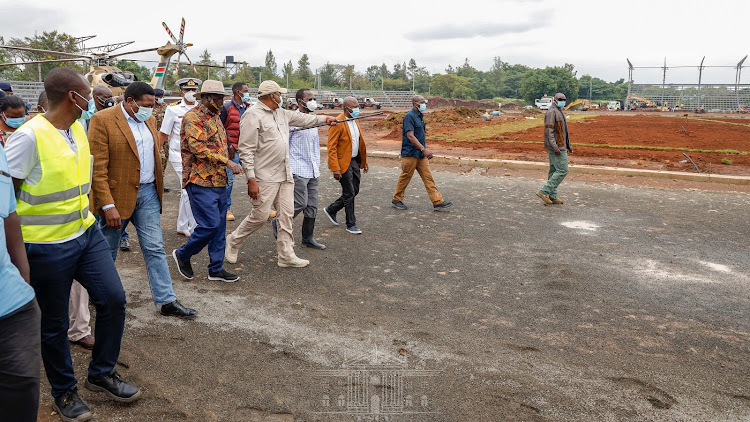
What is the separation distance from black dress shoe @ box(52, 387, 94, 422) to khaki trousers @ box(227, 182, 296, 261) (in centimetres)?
290

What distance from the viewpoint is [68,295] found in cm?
316

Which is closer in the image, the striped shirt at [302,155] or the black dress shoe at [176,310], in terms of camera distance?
the black dress shoe at [176,310]

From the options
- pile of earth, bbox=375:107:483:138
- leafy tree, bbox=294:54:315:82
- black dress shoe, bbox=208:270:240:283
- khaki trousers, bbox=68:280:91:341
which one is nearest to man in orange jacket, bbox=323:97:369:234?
black dress shoe, bbox=208:270:240:283

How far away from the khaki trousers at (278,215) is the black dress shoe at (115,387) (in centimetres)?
267

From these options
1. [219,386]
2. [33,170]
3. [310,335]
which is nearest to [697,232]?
[310,335]

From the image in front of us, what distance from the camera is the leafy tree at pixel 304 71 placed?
8632 centimetres

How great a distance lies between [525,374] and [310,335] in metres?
1.61

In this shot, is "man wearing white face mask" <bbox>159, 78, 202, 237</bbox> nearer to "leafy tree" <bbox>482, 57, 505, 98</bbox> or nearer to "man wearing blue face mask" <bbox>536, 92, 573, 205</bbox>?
"man wearing blue face mask" <bbox>536, 92, 573, 205</bbox>

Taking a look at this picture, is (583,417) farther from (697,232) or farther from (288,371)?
(697,232)

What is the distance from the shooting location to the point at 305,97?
713 cm

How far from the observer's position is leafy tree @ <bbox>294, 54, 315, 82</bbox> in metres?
86.3

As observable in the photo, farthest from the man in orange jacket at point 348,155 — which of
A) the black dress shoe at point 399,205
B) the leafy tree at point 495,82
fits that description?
the leafy tree at point 495,82

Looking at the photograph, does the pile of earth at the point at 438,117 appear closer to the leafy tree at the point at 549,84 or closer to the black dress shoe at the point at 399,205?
the black dress shoe at the point at 399,205

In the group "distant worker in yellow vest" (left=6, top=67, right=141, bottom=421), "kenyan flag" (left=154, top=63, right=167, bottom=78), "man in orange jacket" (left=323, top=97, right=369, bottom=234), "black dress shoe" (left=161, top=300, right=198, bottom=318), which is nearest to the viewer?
"distant worker in yellow vest" (left=6, top=67, right=141, bottom=421)
